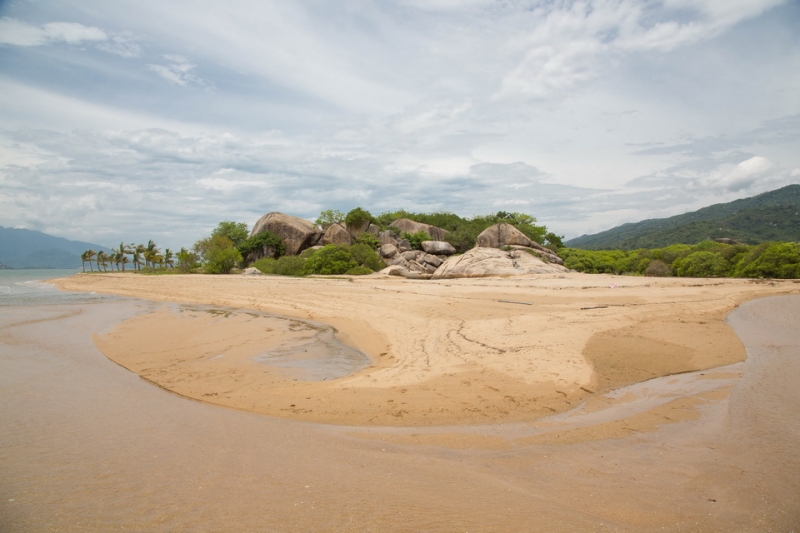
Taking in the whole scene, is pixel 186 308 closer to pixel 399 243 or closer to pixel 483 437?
pixel 483 437

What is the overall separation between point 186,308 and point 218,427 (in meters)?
15.5

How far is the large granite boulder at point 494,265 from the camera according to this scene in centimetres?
3253

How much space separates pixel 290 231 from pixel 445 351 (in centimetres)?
4172

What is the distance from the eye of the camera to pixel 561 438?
204 inches

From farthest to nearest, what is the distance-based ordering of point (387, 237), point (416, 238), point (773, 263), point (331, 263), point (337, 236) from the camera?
point (337, 236) < point (416, 238) < point (387, 237) < point (331, 263) < point (773, 263)

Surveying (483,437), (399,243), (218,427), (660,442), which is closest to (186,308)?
(218,427)

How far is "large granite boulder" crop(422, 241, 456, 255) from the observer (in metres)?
46.4

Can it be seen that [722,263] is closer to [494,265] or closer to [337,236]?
[494,265]

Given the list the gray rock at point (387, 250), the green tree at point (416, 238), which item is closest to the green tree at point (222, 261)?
the gray rock at point (387, 250)

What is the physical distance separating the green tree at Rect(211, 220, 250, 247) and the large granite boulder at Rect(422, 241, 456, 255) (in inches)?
1057

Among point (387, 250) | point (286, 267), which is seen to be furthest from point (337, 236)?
point (286, 267)

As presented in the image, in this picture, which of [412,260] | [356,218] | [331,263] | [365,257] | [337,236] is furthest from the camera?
[356,218]

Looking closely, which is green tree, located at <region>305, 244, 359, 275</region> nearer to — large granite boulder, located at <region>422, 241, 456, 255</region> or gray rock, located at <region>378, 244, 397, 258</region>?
gray rock, located at <region>378, 244, 397, 258</region>

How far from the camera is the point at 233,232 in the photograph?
59594 mm
